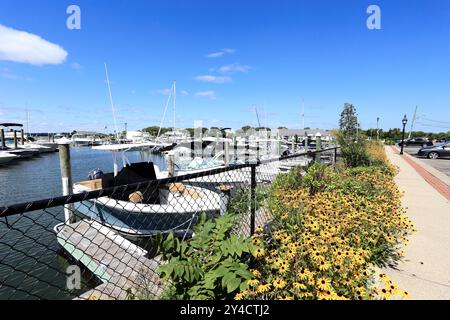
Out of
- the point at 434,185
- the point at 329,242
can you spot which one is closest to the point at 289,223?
the point at 329,242

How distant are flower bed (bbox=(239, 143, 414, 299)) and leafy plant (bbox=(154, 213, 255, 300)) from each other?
0.17 metres

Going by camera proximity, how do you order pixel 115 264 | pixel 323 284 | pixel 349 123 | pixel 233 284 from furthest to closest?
1. pixel 349 123
2. pixel 115 264
3. pixel 323 284
4. pixel 233 284

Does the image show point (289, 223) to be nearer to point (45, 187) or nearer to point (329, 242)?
point (329, 242)

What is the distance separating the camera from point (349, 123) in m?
12.2

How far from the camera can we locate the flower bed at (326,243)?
2205mm

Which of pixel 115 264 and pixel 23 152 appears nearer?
pixel 115 264

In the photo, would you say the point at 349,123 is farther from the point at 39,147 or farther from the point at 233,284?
the point at 39,147

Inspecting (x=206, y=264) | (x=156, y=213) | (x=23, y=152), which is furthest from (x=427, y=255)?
(x=23, y=152)

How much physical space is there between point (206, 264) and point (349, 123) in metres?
11.6

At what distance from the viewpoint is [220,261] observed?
2.33 m

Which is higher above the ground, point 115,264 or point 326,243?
point 326,243

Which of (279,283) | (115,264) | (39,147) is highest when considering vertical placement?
(279,283)

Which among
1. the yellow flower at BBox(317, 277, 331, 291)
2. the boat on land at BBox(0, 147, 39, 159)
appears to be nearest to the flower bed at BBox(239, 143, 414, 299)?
the yellow flower at BBox(317, 277, 331, 291)
